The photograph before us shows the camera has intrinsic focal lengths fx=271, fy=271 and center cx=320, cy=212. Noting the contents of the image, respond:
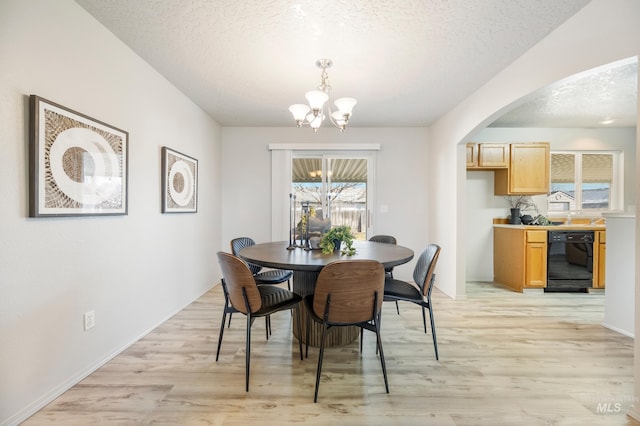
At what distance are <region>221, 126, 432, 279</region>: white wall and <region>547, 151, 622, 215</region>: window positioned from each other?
2.20 m

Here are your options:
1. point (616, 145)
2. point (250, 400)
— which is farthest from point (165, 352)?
point (616, 145)

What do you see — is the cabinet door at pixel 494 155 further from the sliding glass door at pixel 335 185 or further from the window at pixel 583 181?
the sliding glass door at pixel 335 185

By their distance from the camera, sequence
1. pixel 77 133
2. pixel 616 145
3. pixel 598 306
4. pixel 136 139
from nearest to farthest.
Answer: pixel 77 133, pixel 136 139, pixel 598 306, pixel 616 145

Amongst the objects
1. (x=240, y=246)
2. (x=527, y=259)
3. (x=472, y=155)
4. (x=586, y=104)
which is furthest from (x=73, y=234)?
(x=586, y=104)

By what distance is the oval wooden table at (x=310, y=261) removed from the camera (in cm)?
179

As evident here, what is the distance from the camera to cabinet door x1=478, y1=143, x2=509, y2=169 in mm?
3977

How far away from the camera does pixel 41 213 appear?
1503 millimetres

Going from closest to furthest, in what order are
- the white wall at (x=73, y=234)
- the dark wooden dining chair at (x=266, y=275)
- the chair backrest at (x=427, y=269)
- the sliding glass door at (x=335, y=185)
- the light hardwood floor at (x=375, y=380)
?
the white wall at (x=73, y=234)
the light hardwood floor at (x=375, y=380)
the chair backrest at (x=427, y=269)
the dark wooden dining chair at (x=266, y=275)
the sliding glass door at (x=335, y=185)

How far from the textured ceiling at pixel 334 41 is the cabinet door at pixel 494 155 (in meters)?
1.22

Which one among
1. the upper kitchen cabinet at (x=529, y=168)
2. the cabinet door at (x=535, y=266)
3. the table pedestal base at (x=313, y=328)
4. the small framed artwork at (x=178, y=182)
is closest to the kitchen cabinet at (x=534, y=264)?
the cabinet door at (x=535, y=266)

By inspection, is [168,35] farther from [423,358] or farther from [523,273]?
[523,273]

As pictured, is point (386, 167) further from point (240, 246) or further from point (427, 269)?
point (240, 246)

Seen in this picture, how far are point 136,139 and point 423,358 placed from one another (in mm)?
2977

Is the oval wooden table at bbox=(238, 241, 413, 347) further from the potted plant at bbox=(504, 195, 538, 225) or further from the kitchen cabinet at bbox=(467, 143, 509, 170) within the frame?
the potted plant at bbox=(504, 195, 538, 225)
